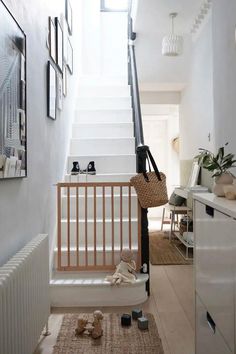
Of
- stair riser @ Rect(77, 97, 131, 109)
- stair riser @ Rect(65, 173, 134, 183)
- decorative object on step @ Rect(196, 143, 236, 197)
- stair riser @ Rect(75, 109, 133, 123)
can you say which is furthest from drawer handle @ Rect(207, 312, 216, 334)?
stair riser @ Rect(77, 97, 131, 109)

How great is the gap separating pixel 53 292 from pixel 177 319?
3.25ft

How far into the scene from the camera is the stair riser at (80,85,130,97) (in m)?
5.43

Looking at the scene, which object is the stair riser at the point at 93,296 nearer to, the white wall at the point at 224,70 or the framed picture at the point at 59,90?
the white wall at the point at 224,70

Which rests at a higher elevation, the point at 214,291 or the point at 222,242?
the point at 222,242

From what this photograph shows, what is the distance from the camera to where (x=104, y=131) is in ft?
15.3

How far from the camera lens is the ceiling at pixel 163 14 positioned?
4488mm

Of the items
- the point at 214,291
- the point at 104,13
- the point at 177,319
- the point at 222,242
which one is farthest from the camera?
the point at 104,13

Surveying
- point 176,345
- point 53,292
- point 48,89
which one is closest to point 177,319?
point 176,345

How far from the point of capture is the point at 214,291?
1440 millimetres

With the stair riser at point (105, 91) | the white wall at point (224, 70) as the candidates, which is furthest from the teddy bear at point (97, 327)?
the stair riser at point (105, 91)

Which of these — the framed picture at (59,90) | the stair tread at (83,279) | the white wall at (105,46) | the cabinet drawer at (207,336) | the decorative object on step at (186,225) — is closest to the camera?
the cabinet drawer at (207,336)

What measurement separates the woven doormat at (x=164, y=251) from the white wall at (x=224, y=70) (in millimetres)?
2076

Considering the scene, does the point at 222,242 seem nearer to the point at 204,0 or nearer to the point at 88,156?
the point at 88,156

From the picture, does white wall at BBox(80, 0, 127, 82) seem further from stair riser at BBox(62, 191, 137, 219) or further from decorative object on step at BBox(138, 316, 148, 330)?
decorative object on step at BBox(138, 316, 148, 330)
